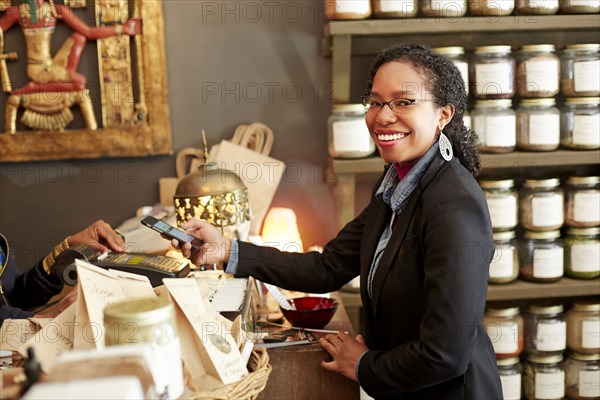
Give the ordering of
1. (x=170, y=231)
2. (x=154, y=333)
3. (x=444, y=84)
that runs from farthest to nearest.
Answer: (x=170, y=231)
(x=444, y=84)
(x=154, y=333)

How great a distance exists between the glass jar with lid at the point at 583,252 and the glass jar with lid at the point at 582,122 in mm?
304

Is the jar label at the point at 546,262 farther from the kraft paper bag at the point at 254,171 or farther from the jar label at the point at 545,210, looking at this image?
the kraft paper bag at the point at 254,171

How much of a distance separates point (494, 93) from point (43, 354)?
1743mm

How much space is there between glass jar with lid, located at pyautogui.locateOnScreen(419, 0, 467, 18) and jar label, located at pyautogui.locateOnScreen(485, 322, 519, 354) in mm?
1094

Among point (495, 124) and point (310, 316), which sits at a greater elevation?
point (495, 124)

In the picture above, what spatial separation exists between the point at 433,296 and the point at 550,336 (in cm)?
133

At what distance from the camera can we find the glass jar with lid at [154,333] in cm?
85

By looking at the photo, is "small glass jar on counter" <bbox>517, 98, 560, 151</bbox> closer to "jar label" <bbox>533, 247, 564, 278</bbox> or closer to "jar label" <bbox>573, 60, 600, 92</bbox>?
"jar label" <bbox>573, 60, 600, 92</bbox>

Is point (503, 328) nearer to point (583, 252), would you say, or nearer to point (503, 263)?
point (503, 263)

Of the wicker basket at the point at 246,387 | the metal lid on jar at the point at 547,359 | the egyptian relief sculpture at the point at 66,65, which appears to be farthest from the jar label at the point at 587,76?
the wicker basket at the point at 246,387

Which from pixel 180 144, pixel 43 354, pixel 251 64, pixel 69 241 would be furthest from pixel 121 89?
pixel 43 354

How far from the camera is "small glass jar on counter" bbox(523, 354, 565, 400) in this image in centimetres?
250

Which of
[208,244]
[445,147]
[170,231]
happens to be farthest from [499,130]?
[170,231]

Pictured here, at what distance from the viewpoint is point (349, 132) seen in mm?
2240
